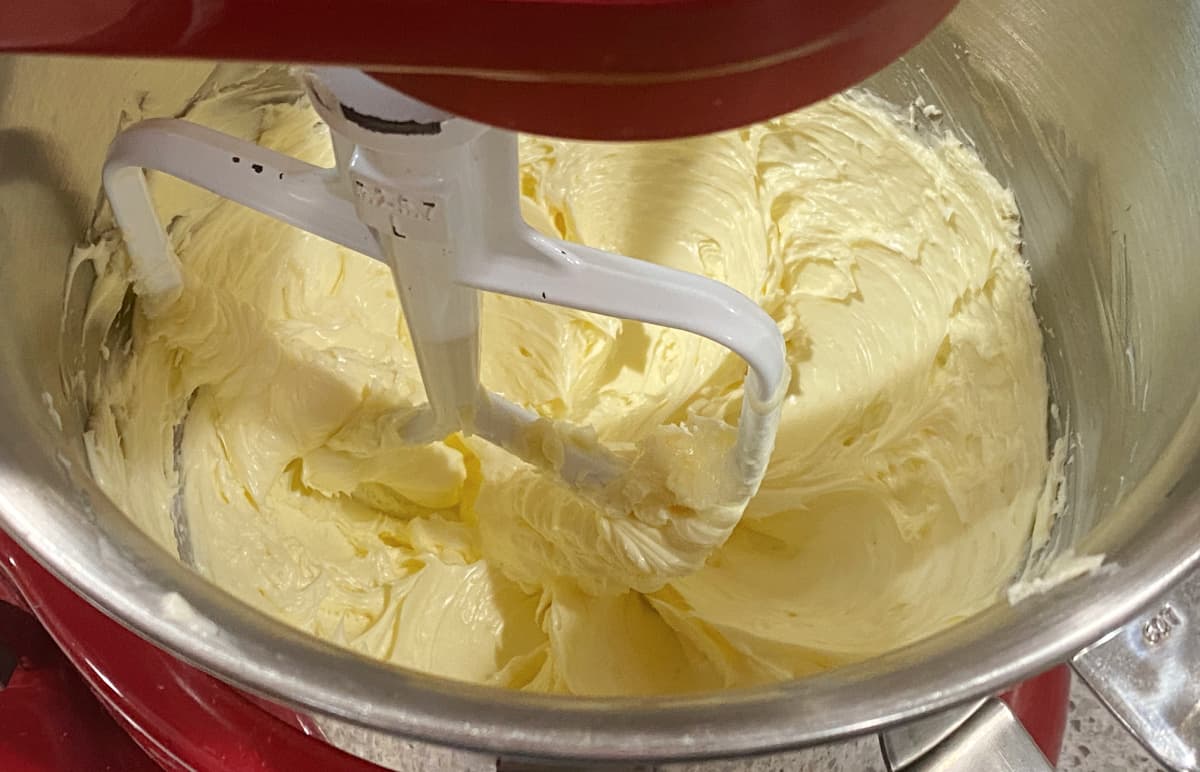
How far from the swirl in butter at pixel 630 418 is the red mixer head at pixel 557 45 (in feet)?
1.42

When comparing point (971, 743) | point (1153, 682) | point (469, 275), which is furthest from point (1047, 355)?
point (469, 275)

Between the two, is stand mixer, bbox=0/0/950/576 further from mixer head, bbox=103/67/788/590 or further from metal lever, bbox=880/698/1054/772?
metal lever, bbox=880/698/1054/772

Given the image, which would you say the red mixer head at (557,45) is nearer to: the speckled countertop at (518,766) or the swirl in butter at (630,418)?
the speckled countertop at (518,766)

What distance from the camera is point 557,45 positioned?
0.30 metres

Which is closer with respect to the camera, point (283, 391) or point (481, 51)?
point (481, 51)

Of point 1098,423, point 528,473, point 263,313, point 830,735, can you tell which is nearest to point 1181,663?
point 1098,423

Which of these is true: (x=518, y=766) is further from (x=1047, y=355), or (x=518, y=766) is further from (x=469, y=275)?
(x=1047, y=355)

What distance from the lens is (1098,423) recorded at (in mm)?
767

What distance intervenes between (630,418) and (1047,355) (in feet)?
1.25

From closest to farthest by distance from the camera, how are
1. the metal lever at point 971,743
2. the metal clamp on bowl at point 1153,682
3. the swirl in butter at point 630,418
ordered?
the metal lever at point 971,743 → the metal clamp on bowl at point 1153,682 → the swirl in butter at point 630,418

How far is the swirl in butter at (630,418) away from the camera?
804mm

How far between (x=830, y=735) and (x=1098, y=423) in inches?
17.2

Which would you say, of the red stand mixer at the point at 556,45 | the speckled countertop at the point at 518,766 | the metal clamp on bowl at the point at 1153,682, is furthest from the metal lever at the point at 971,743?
the red stand mixer at the point at 556,45

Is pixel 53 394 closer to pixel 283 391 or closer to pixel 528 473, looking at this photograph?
pixel 283 391
